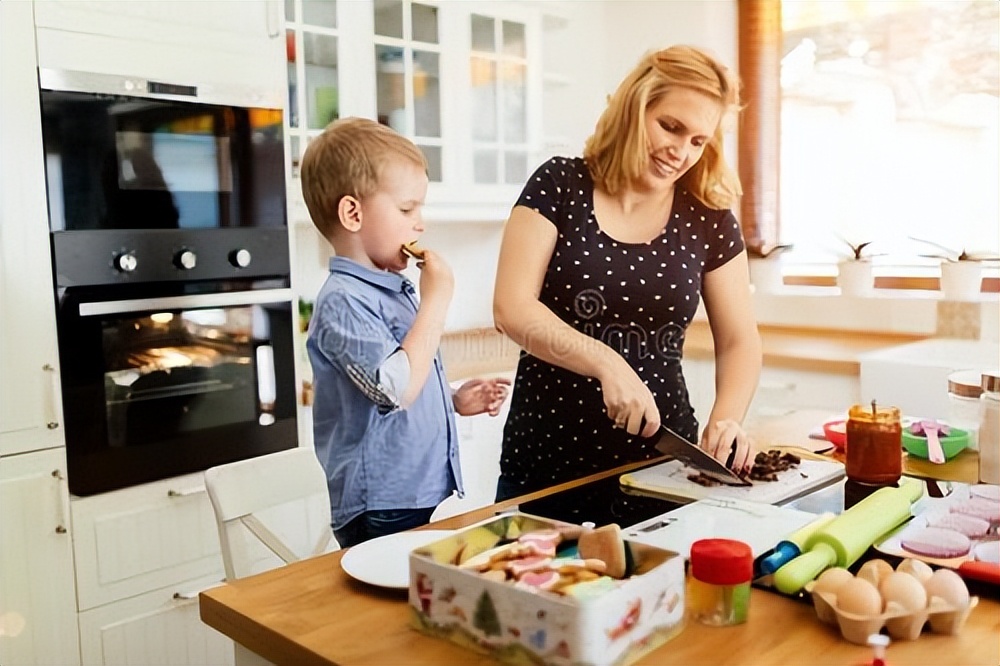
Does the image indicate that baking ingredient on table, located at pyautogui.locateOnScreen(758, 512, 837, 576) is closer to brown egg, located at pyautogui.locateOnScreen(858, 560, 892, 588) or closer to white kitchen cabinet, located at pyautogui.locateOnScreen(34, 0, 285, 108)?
brown egg, located at pyautogui.locateOnScreen(858, 560, 892, 588)

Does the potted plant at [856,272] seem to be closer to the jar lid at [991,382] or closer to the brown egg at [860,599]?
the jar lid at [991,382]

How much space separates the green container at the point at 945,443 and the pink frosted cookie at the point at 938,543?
403 mm

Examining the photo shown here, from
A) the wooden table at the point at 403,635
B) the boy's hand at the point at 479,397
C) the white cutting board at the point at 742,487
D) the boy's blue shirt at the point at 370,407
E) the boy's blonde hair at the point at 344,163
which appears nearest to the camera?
the wooden table at the point at 403,635

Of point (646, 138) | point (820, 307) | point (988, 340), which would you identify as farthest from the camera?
point (820, 307)

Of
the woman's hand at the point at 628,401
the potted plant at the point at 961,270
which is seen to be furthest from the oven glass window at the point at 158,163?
the potted plant at the point at 961,270

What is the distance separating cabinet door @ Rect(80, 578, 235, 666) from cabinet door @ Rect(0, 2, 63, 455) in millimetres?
356

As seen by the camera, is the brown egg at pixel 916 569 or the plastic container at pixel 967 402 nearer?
the brown egg at pixel 916 569

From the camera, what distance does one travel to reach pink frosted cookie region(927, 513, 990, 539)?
93cm

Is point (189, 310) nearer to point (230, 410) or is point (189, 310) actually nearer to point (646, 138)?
point (230, 410)

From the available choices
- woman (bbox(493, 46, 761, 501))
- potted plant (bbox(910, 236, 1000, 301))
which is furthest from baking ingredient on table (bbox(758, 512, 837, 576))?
potted plant (bbox(910, 236, 1000, 301))

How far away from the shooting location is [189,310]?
1.82 metres

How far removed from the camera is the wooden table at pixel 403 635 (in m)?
0.71

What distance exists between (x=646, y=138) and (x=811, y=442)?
51 centimetres

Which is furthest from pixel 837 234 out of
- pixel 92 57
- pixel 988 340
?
pixel 92 57
